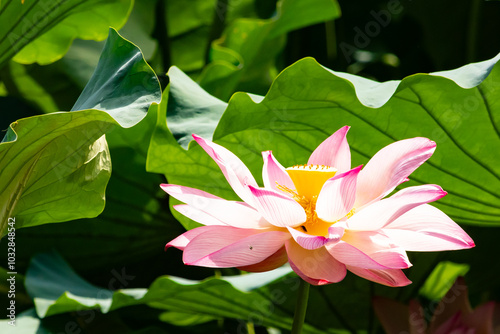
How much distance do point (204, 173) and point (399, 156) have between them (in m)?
0.27

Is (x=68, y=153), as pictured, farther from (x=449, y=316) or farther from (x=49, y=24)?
(x=449, y=316)

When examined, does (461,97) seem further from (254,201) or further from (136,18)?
(136,18)

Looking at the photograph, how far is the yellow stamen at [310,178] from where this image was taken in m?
0.44

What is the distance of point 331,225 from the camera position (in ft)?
1.34

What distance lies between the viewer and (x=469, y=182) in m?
0.58

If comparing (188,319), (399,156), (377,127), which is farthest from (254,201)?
(188,319)

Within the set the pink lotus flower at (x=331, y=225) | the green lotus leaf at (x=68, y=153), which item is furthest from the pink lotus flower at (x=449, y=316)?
the green lotus leaf at (x=68, y=153)

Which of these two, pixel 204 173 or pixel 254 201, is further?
pixel 204 173
